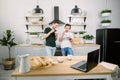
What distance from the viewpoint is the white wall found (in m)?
4.61

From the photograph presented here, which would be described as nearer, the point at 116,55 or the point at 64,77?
the point at 64,77

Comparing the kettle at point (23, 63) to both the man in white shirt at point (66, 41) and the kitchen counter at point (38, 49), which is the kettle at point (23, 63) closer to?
the man in white shirt at point (66, 41)

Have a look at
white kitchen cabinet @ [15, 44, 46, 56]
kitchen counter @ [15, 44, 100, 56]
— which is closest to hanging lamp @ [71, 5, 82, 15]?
kitchen counter @ [15, 44, 100, 56]

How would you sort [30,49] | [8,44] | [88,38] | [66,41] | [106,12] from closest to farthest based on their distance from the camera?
[66,41], [30,49], [8,44], [106,12], [88,38]

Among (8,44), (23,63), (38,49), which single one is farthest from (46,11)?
(23,63)

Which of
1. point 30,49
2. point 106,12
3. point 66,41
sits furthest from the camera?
point 106,12

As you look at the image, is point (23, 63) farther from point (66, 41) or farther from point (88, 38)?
point (88, 38)

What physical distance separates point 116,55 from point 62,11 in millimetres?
2138

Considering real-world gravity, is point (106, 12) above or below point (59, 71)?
above

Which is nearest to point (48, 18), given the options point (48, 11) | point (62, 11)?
point (48, 11)

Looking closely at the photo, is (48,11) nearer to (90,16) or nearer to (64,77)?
(90,16)

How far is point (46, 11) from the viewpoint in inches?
184

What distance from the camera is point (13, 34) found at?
183 inches

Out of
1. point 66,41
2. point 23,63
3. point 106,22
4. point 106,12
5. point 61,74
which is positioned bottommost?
point 61,74
